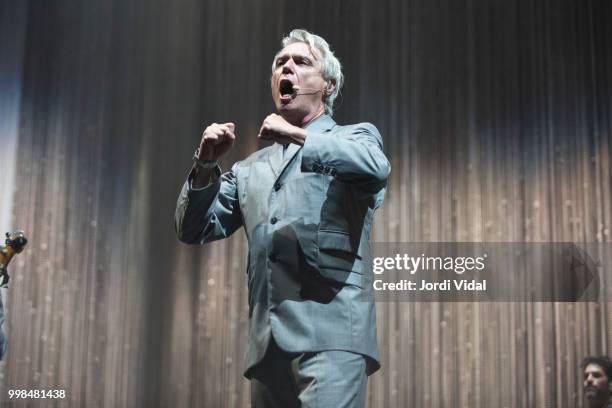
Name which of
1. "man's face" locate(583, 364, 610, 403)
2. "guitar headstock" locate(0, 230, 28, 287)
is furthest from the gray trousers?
"guitar headstock" locate(0, 230, 28, 287)

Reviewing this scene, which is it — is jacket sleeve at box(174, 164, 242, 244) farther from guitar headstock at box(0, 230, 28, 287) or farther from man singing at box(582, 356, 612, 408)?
man singing at box(582, 356, 612, 408)

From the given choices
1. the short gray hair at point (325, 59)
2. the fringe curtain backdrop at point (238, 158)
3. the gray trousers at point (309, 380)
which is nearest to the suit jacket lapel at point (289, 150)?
the short gray hair at point (325, 59)

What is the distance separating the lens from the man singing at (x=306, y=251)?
1506 millimetres

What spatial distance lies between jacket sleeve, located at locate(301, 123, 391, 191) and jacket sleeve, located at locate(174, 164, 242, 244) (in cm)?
26

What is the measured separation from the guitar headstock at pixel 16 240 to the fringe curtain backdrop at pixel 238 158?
36 mm

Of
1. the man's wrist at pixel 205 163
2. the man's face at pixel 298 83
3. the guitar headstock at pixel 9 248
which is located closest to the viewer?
the man's wrist at pixel 205 163

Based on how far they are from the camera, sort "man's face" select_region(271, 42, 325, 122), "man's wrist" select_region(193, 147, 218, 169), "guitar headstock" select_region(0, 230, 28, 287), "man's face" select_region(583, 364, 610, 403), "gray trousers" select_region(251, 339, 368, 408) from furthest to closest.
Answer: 1. "guitar headstock" select_region(0, 230, 28, 287)
2. "man's face" select_region(583, 364, 610, 403)
3. "man's face" select_region(271, 42, 325, 122)
4. "man's wrist" select_region(193, 147, 218, 169)
5. "gray trousers" select_region(251, 339, 368, 408)

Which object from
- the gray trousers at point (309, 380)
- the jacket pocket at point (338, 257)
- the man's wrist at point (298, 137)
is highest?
the man's wrist at point (298, 137)

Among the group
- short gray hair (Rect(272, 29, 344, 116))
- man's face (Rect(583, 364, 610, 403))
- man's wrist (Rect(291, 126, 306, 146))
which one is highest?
short gray hair (Rect(272, 29, 344, 116))

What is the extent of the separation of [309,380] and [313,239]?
267 mm

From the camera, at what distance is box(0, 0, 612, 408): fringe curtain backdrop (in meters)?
2.92

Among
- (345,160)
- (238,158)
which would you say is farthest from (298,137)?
(238,158)

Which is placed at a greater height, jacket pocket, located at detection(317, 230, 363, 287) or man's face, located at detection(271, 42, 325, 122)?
man's face, located at detection(271, 42, 325, 122)

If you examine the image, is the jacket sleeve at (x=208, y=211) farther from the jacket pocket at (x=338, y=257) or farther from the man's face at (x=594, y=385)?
the man's face at (x=594, y=385)
